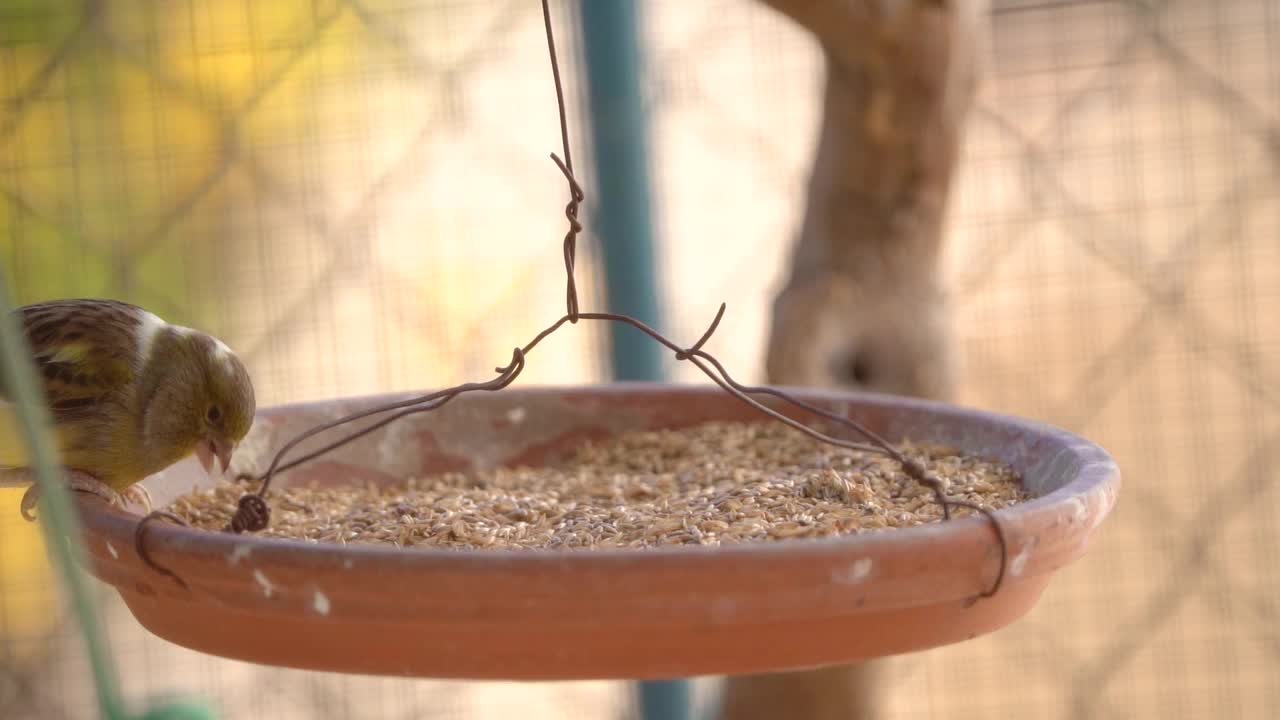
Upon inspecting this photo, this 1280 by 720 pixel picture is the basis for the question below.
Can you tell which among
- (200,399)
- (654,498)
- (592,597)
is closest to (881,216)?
(654,498)

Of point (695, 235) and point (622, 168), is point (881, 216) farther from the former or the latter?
point (695, 235)

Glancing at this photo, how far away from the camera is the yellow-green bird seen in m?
1.35

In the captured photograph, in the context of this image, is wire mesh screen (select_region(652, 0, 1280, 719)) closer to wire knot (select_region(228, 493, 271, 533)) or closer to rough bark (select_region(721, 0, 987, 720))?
rough bark (select_region(721, 0, 987, 720))

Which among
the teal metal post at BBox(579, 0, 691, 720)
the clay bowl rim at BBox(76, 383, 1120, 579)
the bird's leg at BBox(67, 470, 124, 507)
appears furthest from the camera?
the teal metal post at BBox(579, 0, 691, 720)

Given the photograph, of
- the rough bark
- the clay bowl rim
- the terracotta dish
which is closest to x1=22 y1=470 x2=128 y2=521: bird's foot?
the clay bowl rim

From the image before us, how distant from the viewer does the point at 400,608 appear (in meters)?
0.77

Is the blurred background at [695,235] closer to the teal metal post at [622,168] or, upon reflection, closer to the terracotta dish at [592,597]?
the teal metal post at [622,168]

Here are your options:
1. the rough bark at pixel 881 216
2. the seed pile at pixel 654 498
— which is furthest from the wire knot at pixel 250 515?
the rough bark at pixel 881 216

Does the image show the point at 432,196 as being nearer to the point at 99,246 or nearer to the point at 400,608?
the point at 99,246

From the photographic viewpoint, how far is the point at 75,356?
4.52ft

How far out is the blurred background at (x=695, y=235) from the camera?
238 centimetres

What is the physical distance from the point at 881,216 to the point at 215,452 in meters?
0.83

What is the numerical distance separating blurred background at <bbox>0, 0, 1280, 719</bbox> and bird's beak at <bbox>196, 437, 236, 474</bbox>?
997mm

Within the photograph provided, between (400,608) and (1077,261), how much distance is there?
78.8 inches
